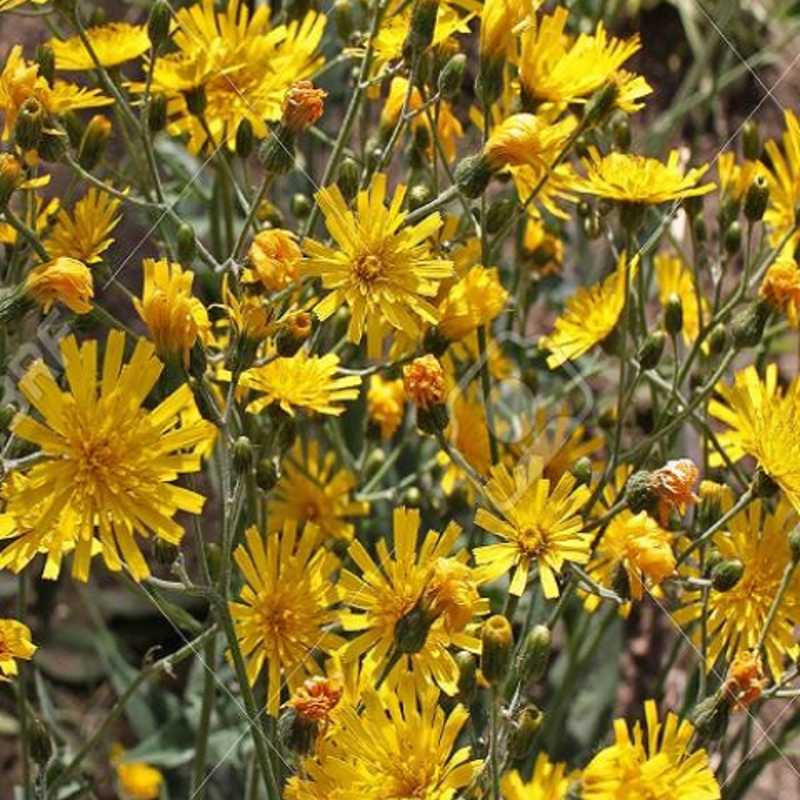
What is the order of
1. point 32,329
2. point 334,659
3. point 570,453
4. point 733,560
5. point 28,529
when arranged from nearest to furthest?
point 28,529, point 334,659, point 733,560, point 32,329, point 570,453

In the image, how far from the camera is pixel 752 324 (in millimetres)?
2115

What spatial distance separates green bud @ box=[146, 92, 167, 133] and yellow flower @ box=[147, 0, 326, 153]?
0.22 feet

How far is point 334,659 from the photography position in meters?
1.87

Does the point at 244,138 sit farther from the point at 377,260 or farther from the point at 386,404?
the point at 386,404

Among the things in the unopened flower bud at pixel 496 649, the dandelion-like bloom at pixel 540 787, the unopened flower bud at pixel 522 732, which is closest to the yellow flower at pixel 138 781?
the dandelion-like bloom at pixel 540 787

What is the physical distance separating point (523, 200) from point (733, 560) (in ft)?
1.92

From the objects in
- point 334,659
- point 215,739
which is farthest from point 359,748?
point 215,739

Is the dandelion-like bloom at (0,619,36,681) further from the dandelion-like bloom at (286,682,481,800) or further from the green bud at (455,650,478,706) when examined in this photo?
the green bud at (455,650,478,706)

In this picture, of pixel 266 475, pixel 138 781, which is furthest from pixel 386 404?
pixel 138 781

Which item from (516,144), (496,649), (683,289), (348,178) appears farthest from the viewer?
(683,289)

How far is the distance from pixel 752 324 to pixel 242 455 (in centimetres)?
76

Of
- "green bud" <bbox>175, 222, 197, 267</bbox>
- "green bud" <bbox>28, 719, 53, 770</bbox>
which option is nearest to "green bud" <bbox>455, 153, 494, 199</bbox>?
"green bud" <bbox>175, 222, 197, 267</bbox>

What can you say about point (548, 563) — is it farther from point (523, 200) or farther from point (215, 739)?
point (215, 739)

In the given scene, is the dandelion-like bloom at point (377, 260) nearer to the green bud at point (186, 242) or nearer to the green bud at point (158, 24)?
the green bud at point (186, 242)
